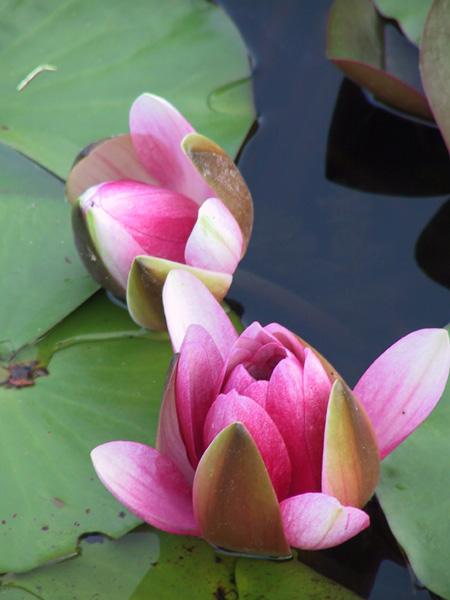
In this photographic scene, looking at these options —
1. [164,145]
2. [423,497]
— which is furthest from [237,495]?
[164,145]

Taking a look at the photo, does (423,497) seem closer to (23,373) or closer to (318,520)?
(318,520)

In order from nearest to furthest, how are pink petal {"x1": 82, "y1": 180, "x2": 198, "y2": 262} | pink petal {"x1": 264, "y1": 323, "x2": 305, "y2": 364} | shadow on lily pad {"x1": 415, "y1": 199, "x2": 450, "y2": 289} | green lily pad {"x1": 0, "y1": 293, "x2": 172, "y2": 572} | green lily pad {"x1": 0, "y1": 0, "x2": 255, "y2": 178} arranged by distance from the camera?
1. pink petal {"x1": 264, "y1": 323, "x2": 305, "y2": 364}
2. green lily pad {"x1": 0, "y1": 293, "x2": 172, "y2": 572}
3. pink petal {"x1": 82, "y1": 180, "x2": 198, "y2": 262}
4. shadow on lily pad {"x1": 415, "y1": 199, "x2": 450, "y2": 289}
5. green lily pad {"x1": 0, "y1": 0, "x2": 255, "y2": 178}

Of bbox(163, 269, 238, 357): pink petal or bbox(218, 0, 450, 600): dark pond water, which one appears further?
bbox(218, 0, 450, 600): dark pond water

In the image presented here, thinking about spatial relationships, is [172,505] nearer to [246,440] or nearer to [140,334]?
[246,440]

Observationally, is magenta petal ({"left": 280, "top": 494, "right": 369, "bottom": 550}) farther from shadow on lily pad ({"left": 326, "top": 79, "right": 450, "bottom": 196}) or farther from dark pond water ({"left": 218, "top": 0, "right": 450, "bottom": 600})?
shadow on lily pad ({"left": 326, "top": 79, "right": 450, "bottom": 196})

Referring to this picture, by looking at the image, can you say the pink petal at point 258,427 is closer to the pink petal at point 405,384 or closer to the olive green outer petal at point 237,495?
the olive green outer petal at point 237,495

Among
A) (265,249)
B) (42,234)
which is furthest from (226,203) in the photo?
(42,234)

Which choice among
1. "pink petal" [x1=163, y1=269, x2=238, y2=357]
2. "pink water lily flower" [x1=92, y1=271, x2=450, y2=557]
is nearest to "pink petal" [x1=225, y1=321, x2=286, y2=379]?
"pink water lily flower" [x1=92, y1=271, x2=450, y2=557]
